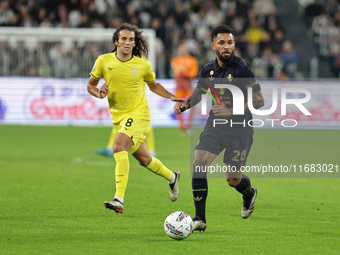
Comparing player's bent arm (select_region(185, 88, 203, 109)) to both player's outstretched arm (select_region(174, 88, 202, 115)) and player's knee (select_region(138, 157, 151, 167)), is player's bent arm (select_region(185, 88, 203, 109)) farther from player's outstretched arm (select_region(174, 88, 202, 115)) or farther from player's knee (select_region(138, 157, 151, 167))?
player's knee (select_region(138, 157, 151, 167))

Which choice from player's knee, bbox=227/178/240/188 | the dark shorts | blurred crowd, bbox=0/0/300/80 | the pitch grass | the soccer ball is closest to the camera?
the pitch grass

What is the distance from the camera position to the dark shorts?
20.5 feet

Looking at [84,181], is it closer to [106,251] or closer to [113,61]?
[113,61]

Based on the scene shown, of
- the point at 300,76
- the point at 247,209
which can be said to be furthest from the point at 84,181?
the point at 300,76

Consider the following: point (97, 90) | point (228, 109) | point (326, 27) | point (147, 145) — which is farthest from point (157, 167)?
point (326, 27)

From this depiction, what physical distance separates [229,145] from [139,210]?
158 cm

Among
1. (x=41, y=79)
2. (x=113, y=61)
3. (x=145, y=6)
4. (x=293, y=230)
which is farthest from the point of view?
(x=145, y=6)

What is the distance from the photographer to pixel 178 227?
568cm

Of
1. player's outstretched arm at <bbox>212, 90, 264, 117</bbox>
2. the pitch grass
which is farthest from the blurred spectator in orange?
player's outstretched arm at <bbox>212, 90, 264, 117</bbox>

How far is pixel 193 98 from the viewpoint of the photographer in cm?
656

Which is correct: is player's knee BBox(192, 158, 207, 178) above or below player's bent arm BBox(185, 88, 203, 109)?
below

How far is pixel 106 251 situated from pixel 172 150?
8.47 m

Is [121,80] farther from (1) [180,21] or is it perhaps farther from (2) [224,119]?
(1) [180,21]

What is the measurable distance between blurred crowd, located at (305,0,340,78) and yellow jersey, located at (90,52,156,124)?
15168 mm
